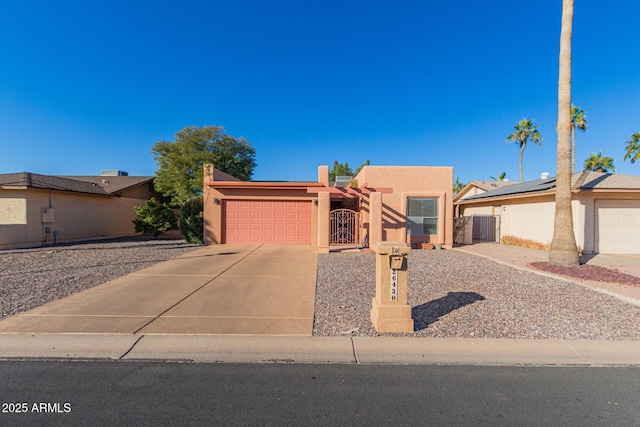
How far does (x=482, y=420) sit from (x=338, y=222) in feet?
37.1

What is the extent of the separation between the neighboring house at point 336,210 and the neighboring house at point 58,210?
27.1 feet

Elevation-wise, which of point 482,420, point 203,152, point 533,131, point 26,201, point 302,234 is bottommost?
point 482,420

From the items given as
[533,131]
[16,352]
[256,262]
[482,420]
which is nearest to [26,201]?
[256,262]

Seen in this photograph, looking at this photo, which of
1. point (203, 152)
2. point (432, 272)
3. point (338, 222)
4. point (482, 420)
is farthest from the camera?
point (203, 152)

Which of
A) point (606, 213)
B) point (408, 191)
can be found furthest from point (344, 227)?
point (606, 213)

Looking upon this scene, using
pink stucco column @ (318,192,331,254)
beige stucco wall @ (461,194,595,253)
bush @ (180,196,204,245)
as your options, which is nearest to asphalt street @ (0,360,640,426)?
pink stucco column @ (318,192,331,254)

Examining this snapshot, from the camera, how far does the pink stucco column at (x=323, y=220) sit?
1238 cm

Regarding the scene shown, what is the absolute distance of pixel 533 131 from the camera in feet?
112

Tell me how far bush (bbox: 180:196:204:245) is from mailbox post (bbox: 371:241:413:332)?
43.3ft

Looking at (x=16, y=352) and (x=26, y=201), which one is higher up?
(x=26, y=201)

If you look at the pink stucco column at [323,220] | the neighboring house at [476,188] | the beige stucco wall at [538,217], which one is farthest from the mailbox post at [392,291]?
the neighboring house at [476,188]

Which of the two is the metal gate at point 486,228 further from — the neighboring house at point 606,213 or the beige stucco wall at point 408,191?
the beige stucco wall at point 408,191

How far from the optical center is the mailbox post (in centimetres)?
454

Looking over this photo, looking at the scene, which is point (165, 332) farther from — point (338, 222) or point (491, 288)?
point (338, 222)
